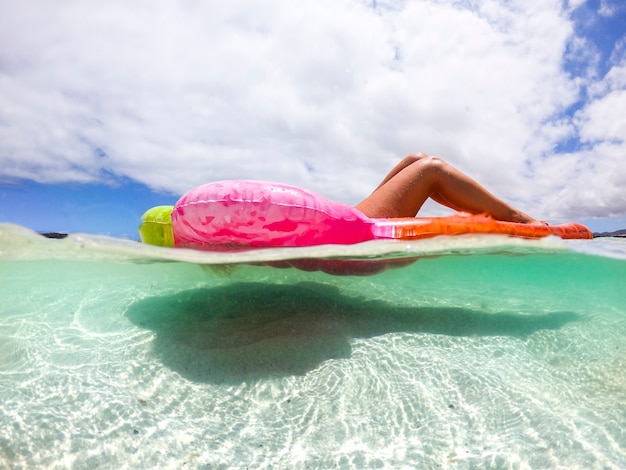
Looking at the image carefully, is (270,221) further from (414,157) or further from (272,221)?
(414,157)

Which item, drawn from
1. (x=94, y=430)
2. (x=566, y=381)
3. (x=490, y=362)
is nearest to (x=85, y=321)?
(x=94, y=430)

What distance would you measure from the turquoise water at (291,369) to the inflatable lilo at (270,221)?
32cm

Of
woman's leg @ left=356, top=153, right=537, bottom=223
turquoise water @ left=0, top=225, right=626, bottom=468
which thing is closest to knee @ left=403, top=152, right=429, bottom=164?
woman's leg @ left=356, top=153, right=537, bottom=223

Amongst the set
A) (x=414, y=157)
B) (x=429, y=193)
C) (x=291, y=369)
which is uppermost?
(x=414, y=157)

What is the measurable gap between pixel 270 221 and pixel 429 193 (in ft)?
9.44

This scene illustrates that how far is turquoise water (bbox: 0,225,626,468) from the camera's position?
2.67 meters

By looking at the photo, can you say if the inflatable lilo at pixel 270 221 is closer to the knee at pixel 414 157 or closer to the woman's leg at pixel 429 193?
the woman's leg at pixel 429 193

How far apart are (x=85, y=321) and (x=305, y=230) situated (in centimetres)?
296

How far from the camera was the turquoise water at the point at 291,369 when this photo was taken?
2.67m

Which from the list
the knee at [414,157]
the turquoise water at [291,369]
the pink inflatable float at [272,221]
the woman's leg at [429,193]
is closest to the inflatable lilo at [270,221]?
the pink inflatable float at [272,221]

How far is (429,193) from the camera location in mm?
5629

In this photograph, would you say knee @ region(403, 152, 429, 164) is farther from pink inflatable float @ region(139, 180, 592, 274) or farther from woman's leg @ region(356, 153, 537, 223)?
pink inflatable float @ region(139, 180, 592, 274)

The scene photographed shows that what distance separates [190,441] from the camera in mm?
2709

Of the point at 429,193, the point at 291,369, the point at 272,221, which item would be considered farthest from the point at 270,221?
the point at 429,193
